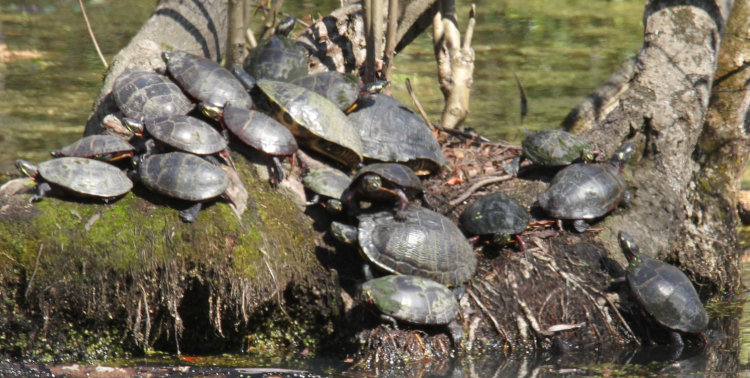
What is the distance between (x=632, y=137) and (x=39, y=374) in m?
4.94

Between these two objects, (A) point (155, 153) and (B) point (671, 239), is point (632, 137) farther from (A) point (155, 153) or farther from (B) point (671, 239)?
(A) point (155, 153)

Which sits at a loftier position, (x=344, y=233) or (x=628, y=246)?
(x=344, y=233)

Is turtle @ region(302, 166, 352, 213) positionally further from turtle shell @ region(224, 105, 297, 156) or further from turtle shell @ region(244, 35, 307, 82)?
turtle shell @ region(244, 35, 307, 82)

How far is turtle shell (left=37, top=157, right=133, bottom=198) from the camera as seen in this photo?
15.0ft

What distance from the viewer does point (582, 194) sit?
18.4ft

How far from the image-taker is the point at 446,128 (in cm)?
697

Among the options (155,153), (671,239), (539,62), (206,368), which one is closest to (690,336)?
(671,239)

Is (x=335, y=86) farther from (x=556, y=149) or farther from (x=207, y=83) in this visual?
(x=556, y=149)

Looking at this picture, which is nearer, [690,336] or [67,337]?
[67,337]

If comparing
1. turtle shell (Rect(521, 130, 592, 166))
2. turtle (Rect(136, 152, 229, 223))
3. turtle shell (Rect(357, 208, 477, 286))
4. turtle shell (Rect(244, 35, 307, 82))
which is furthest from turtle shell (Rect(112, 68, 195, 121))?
turtle shell (Rect(521, 130, 592, 166))

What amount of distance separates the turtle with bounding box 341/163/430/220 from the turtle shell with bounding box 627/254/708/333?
1.63 metres

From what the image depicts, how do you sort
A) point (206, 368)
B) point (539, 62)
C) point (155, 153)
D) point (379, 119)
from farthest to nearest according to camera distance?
→ point (539, 62) < point (379, 119) < point (155, 153) < point (206, 368)

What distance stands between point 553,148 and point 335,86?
5.95 ft

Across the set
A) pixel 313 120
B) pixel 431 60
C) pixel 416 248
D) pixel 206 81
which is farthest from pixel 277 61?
pixel 431 60
